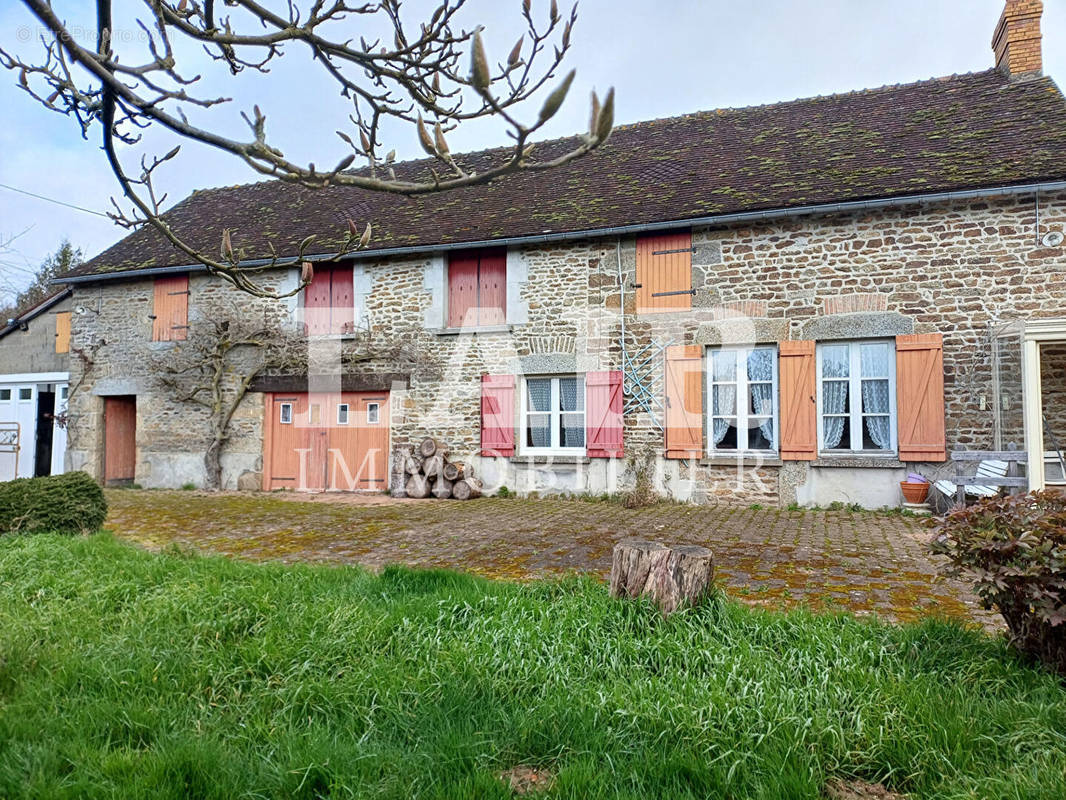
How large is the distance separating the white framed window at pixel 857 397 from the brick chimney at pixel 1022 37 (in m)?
5.36

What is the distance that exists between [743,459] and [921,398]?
239 centimetres

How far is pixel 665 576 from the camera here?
3492 mm

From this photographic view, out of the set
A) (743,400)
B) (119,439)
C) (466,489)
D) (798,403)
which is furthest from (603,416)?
(119,439)

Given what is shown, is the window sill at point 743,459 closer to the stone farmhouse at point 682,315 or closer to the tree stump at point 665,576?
the stone farmhouse at point 682,315

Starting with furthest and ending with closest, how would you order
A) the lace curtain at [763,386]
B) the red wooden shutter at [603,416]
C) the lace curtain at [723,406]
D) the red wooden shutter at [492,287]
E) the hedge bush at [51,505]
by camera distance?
1. the red wooden shutter at [492,287]
2. the red wooden shutter at [603,416]
3. the lace curtain at [723,406]
4. the lace curtain at [763,386]
5. the hedge bush at [51,505]

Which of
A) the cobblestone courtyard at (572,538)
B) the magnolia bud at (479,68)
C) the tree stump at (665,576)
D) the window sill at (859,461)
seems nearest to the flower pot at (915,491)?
the window sill at (859,461)

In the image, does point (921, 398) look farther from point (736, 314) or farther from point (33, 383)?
point (33, 383)

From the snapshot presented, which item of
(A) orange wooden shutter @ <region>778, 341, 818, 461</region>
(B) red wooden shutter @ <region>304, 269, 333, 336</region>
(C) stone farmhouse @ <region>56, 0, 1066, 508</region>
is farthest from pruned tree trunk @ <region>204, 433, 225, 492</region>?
(A) orange wooden shutter @ <region>778, 341, 818, 461</region>

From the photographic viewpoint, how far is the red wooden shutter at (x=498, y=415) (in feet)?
34.6

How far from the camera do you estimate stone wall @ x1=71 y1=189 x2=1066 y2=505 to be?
8352mm

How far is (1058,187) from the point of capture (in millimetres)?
7957

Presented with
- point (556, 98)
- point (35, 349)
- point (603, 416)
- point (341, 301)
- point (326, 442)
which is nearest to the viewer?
point (556, 98)

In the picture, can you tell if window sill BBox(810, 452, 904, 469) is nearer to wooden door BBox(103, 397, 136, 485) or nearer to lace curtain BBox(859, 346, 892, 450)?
lace curtain BBox(859, 346, 892, 450)

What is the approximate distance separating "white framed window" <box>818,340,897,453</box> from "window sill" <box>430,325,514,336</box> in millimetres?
4838
